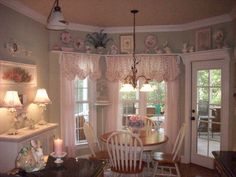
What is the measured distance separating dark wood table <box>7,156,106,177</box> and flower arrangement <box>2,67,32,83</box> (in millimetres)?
1639

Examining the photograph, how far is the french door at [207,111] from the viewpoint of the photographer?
4.45 m

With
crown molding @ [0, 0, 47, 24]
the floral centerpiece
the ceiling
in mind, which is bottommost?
the floral centerpiece

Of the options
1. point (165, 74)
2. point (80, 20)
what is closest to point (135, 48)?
point (165, 74)

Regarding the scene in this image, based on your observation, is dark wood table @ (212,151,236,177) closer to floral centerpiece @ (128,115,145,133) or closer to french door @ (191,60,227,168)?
floral centerpiece @ (128,115,145,133)

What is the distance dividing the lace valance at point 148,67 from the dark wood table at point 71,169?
3.01 metres

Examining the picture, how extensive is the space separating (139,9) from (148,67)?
139cm

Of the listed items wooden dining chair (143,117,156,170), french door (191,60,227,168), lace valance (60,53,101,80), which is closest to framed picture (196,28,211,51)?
french door (191,60,227,168)

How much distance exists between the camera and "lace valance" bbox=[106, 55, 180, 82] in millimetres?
4918

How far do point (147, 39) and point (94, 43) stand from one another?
1070 mm

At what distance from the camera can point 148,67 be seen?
16.5 feet

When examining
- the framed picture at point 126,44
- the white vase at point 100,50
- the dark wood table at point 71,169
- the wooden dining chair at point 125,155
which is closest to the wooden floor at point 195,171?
the wooden dining chair at point 125,155

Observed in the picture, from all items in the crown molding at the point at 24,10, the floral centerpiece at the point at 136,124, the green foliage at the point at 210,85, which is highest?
the crown molding at the point at 24,10

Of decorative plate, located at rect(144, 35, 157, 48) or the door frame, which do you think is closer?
the door frame

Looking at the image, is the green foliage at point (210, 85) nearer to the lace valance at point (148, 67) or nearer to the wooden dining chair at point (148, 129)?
the lace valance at point (148, 67)
